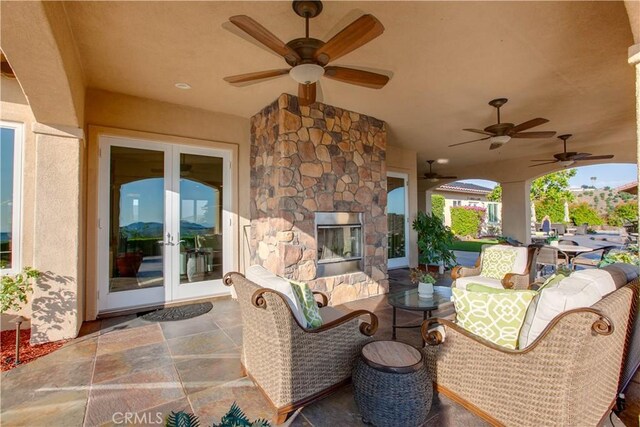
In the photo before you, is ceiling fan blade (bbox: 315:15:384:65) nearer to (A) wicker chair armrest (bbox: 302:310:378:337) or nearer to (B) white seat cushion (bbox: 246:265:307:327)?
(B) white seat cushion (bbox: 246:265:307:327)

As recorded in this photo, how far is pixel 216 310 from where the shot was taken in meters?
→ 4.07

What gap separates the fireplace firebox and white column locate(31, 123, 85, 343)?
9.38 feet

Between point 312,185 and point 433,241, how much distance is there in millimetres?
3962

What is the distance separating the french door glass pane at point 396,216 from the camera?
7152 millimetres

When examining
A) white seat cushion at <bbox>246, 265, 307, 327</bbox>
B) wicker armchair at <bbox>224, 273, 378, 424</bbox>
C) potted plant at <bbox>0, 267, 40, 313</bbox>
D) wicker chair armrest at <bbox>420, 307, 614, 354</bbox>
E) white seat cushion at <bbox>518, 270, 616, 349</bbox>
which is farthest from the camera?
potted plant at <bbox>0, 267, 40, 313</bbox>

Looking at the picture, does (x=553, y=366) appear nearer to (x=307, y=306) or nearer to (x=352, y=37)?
(x=307, y=306)

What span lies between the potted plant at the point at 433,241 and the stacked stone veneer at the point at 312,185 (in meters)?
2.31

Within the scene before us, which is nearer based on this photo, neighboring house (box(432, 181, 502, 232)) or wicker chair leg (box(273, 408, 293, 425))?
wicker chair leg (box(273, 408, 293, 425))

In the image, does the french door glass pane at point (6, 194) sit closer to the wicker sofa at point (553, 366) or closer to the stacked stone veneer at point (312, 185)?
the stacked stone veneer at point (312, 185)

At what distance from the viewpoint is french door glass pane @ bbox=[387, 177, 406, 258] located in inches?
282

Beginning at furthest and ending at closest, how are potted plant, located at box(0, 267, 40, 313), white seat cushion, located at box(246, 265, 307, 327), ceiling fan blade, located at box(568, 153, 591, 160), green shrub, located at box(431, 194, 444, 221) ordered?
green shrub, located at box(431, 194, 444, 221), ceiling fan blade, located at box(568, 153, 591, 160), potted plant, located at box(0, 267, 40, 313), white seat cushion, located at box(246, 265, 307, 327)

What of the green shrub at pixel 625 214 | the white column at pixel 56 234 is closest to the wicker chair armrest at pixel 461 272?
the white column at pixel 56 234

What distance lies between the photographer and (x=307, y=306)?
2119mm

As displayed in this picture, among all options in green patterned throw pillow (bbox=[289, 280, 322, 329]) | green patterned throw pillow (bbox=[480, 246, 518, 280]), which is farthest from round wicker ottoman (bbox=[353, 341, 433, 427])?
green patterned throw pillow (bbox=[480, 246, 518, 280])
